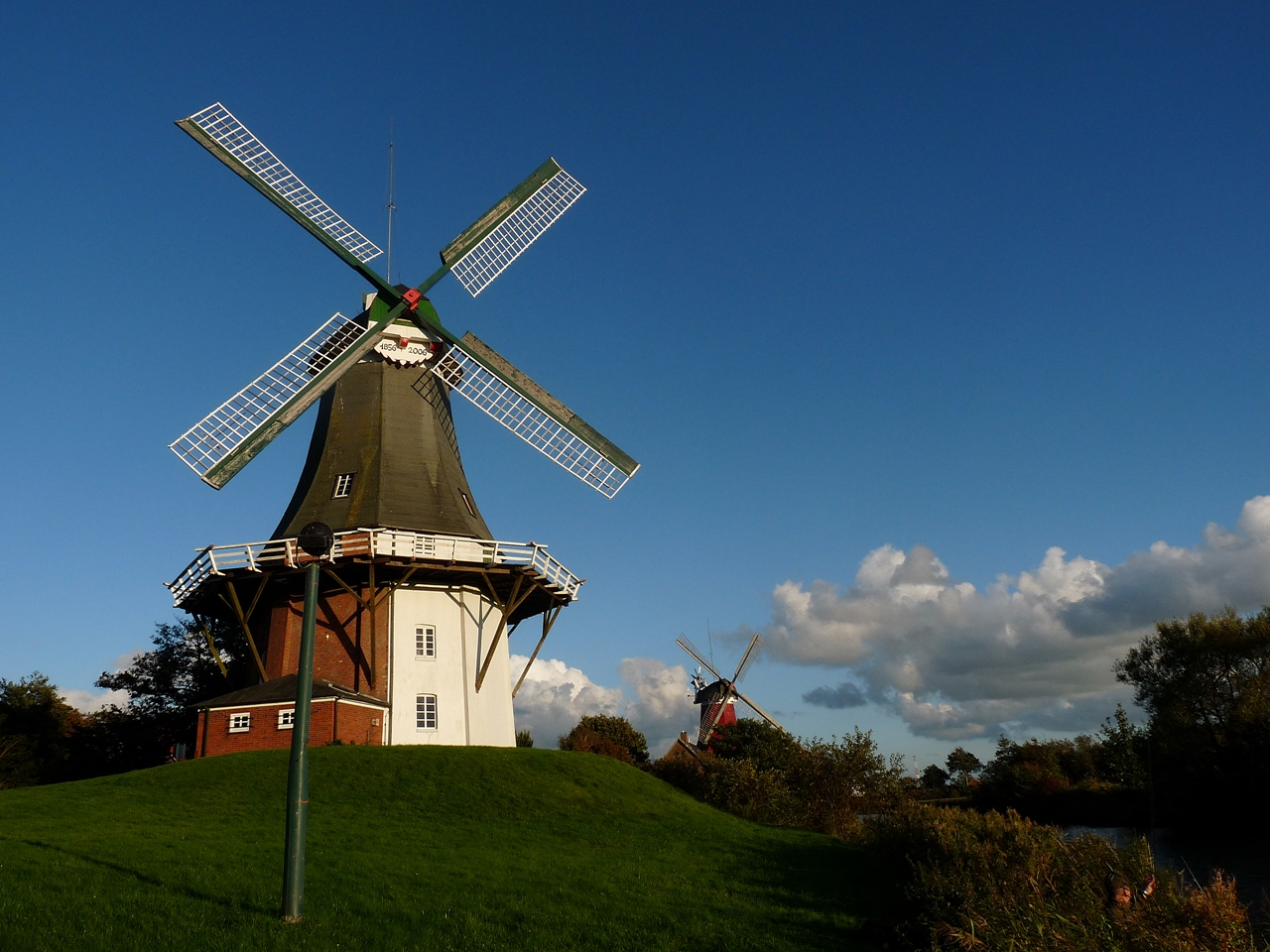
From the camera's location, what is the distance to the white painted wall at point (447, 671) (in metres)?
25.9

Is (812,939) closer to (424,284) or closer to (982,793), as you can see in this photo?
(424,284)

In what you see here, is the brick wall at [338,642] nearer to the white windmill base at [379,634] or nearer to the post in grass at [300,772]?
the white windmill base at [379,634]

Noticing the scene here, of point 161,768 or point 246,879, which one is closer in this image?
point 246,879

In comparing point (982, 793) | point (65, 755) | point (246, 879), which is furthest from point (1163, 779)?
point (65, 755)

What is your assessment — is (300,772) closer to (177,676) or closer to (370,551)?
(370,551)

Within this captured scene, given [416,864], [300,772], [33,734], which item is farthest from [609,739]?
[300,772]

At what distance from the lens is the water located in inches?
877

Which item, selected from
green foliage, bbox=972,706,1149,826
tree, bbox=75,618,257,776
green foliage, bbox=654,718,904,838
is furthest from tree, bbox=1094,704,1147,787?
tree, bbox=75,618,257,776

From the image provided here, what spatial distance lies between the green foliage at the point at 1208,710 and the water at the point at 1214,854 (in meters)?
1.58

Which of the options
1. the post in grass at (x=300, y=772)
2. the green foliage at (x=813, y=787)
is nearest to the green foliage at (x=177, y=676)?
the green foliage at (x=813, y=787)

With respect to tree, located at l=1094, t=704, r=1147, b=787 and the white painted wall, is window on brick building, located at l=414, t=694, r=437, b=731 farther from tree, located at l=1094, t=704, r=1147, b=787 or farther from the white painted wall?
tree, located at l=1094, t=704, r=1147, b=787

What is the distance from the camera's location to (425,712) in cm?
2605

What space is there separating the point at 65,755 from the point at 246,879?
28.9 m

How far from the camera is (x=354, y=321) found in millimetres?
29656
